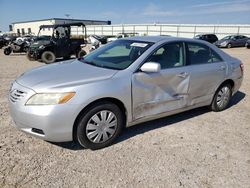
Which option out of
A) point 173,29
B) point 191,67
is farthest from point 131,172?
point 173,29

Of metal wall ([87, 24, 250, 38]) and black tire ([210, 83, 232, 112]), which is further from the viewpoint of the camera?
metal wall ([87, 24, 250, 38])

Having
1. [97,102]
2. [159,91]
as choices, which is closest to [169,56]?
[159,91]

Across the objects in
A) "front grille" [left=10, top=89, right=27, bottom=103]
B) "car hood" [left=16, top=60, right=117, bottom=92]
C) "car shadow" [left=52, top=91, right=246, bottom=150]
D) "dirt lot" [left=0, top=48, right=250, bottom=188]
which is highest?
"car hood" [left=16, top=60, right=117, bottom=92]

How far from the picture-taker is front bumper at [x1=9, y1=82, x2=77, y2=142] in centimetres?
281

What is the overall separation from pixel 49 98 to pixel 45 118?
0.24 meters

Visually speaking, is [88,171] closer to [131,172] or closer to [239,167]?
[131,172]

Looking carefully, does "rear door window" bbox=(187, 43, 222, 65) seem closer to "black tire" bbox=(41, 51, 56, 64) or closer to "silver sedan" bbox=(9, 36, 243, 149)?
"silver sedan" bbox=(9, 36, 243, 149)

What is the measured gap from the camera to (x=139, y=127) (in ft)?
13.2

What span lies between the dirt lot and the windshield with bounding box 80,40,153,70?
3.71 ft

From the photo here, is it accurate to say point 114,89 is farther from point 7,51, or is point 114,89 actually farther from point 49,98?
point 7,51

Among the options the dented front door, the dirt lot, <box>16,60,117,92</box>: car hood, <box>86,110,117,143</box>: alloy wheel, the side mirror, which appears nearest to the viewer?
the dirt lot

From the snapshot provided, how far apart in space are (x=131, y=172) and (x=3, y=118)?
109 inches

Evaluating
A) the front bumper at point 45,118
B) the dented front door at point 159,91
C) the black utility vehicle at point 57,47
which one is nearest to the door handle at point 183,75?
the dented front door at point 159,91

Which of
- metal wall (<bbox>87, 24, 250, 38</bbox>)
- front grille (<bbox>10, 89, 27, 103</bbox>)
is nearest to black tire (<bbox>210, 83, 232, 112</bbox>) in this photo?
front grille (<bbox>10, 89, 27, 103</bbox>)
